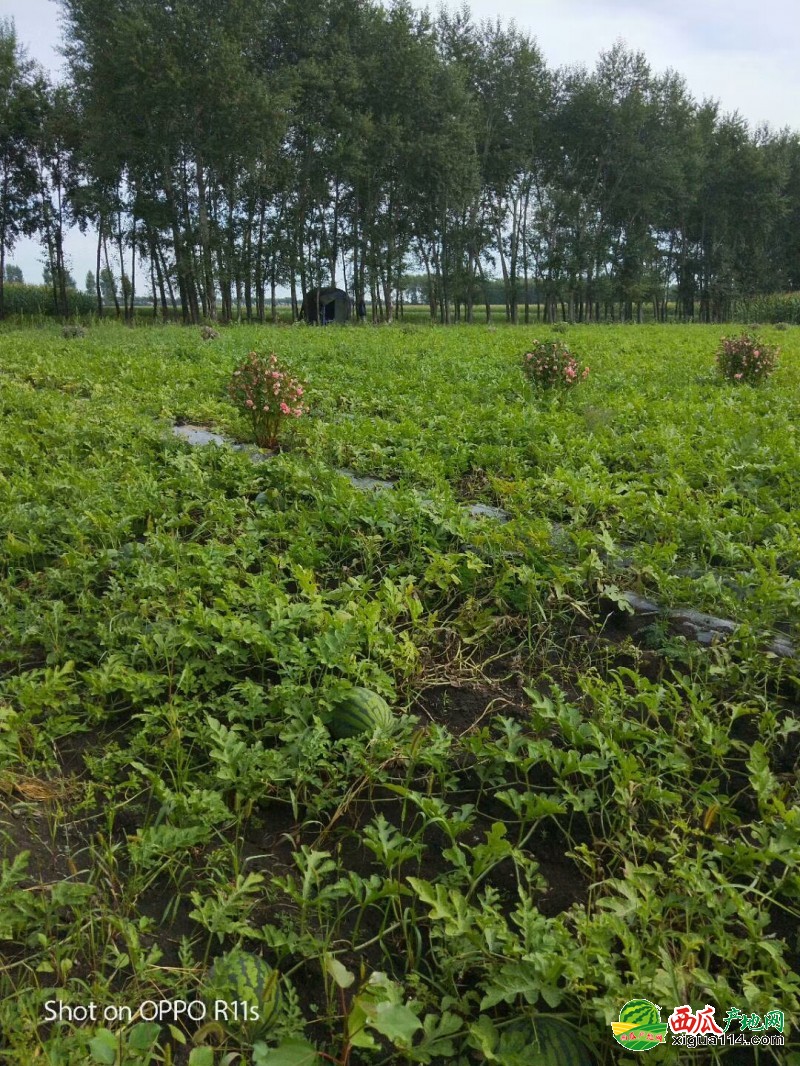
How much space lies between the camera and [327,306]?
3222 cm

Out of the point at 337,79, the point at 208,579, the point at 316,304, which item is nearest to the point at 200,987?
the point at 208,579

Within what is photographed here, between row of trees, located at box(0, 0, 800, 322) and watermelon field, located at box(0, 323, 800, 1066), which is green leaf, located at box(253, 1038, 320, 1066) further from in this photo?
row of trees, located at box(0, 0, 800, 322)

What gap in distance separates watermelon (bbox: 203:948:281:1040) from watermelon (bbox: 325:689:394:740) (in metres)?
0.91

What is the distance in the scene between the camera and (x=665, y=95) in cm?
4000

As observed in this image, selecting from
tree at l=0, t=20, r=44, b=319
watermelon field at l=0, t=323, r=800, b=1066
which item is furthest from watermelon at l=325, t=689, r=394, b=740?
tree at l=0, t=20, r=44, b=319

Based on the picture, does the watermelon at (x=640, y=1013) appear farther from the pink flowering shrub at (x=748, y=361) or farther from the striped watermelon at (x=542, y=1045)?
the pink flowering shrub at (x=748, y=361)

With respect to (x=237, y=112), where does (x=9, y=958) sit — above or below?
below

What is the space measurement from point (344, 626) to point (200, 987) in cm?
148

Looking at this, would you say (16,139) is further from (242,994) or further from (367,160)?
(242,994)

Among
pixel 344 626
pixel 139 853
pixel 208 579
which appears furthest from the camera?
pixel 208 579

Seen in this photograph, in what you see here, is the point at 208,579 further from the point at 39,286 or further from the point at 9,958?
the point at 39,286

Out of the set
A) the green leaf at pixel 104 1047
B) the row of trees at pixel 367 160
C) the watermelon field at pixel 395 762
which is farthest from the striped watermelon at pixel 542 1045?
the row of trees at pixel 367 160

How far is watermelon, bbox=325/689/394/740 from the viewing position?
2.59 m

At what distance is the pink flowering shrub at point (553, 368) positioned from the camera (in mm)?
7770
